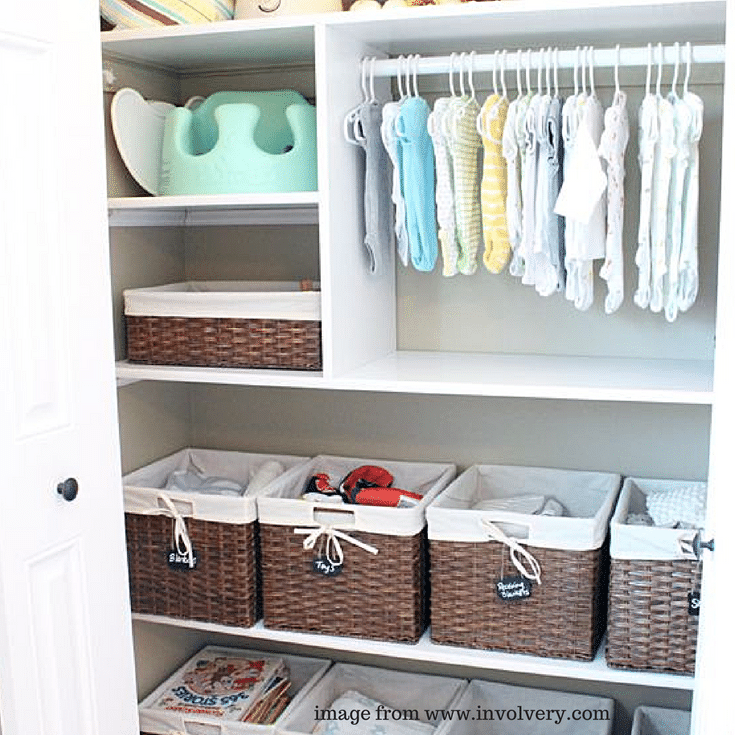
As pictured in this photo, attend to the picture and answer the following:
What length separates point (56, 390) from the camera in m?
1.59

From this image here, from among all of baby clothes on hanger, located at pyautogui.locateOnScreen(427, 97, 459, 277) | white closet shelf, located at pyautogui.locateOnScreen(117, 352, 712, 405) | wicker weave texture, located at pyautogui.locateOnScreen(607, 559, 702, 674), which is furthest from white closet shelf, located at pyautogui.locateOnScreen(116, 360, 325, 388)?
wicker weave texture, located at pyautogui.locateOnScreen(607, 559, 702, 674)

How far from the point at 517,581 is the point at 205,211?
1180 mm

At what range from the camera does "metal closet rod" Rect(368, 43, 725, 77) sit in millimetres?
1923

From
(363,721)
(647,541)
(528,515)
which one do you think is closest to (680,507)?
(647,541)

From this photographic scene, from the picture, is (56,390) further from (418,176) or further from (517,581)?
(517,581)

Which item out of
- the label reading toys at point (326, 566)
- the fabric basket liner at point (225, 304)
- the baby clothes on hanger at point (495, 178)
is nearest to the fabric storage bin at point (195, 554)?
the label reading toys at point (326, 566)

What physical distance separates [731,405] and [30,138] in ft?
3.54


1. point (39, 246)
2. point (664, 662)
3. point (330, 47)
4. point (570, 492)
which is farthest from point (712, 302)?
point (39, 246)

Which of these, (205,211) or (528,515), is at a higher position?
(205,211)

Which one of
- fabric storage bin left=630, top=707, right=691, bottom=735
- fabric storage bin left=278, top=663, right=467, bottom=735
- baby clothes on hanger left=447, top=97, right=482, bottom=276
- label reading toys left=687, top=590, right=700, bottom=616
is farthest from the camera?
fabric storage bin left=278, top=663, right=467, bottom=735

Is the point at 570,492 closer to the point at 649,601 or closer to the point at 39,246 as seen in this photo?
the point at 649,601

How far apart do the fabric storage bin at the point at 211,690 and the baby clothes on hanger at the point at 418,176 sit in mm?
1094

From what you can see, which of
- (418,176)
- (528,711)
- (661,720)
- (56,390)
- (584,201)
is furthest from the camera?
(528,711)

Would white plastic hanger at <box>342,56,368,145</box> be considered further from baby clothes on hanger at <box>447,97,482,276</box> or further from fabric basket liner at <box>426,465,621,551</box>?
fabric basket liner at <box>426,465,621,551</box>
